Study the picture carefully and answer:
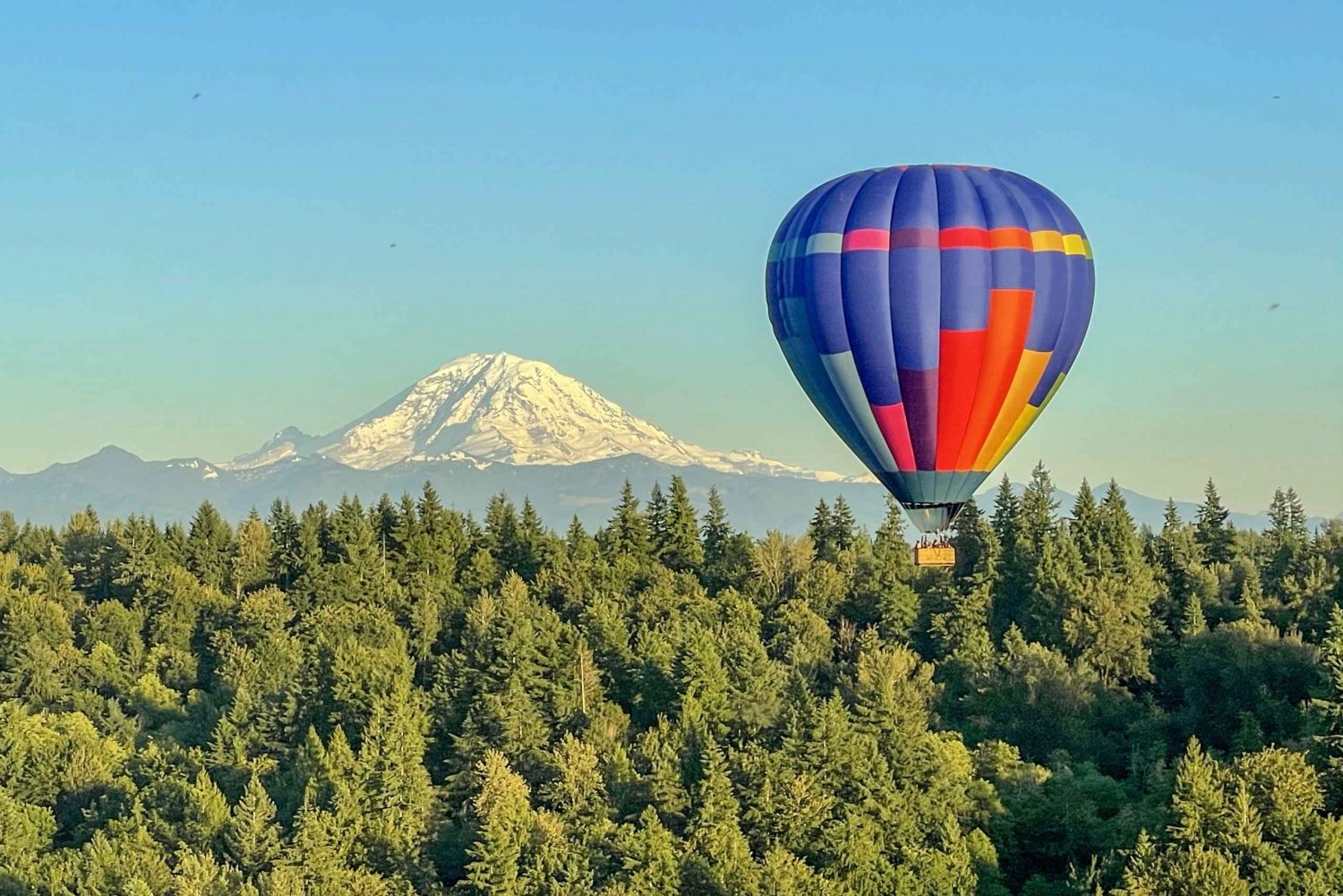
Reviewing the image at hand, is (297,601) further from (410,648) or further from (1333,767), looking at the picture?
(1333,767)

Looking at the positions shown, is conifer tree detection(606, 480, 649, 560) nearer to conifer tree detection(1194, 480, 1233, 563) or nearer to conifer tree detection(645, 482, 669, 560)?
conifer tree detection(645, 482, 669, 560)

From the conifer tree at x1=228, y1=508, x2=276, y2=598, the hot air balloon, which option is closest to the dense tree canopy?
the conifer tree at x1=228, y1=508, x2=276, y2=598

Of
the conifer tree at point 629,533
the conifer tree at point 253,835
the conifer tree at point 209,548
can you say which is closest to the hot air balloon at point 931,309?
the conifer tree at point 253,835

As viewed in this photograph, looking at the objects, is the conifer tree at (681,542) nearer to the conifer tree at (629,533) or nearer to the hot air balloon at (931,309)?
the conifer tree at (629,533)

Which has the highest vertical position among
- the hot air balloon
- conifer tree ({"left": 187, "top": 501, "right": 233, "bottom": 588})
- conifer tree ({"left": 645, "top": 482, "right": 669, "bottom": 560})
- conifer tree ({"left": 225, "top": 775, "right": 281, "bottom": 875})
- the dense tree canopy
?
the hot air balloon

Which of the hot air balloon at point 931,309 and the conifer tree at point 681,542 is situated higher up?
the hot air balloon at point 931,309
